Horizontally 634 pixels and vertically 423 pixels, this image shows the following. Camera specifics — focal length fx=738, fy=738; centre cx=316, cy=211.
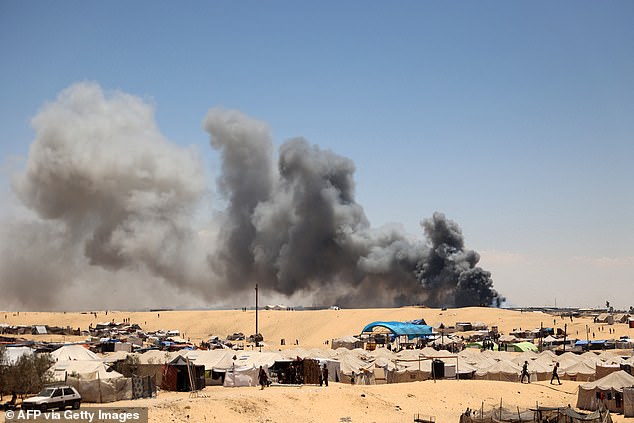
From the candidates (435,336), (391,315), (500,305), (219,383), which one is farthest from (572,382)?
(500,305)

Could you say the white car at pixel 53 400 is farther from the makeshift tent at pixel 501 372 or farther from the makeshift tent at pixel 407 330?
the makeshift tent at pixel 407 330

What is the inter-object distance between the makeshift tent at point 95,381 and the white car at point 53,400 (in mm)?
2939

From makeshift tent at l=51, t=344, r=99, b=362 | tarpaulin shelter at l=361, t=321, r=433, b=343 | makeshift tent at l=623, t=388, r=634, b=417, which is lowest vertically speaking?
makeshift tent at l=623, t=388, r=634, b=417

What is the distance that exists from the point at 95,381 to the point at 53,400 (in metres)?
4.42

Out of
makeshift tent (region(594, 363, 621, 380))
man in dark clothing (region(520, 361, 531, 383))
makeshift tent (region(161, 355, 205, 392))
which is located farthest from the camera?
man in dark clothing (region(520, 361, 531, 383))

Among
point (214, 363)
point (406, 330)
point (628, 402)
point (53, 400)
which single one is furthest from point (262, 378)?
point (406, 330)

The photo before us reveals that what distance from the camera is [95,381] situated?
93.6 feet

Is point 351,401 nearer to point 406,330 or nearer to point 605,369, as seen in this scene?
point 605,369

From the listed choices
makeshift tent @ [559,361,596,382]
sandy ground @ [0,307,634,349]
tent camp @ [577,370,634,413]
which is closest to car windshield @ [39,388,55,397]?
tent camp @ [577,370,634,413]

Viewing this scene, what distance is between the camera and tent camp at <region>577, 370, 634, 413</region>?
33.6m

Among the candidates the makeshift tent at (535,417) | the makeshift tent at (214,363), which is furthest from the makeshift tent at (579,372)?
the makeshift tent at (214,363)

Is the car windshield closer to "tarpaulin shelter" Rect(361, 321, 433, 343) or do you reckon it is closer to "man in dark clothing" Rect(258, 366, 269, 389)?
"man in dark clothing" Rect(258, 366, 269, 389)

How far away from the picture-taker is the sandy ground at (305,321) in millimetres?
79312

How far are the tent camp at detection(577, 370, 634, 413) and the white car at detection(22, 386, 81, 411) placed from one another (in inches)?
892
